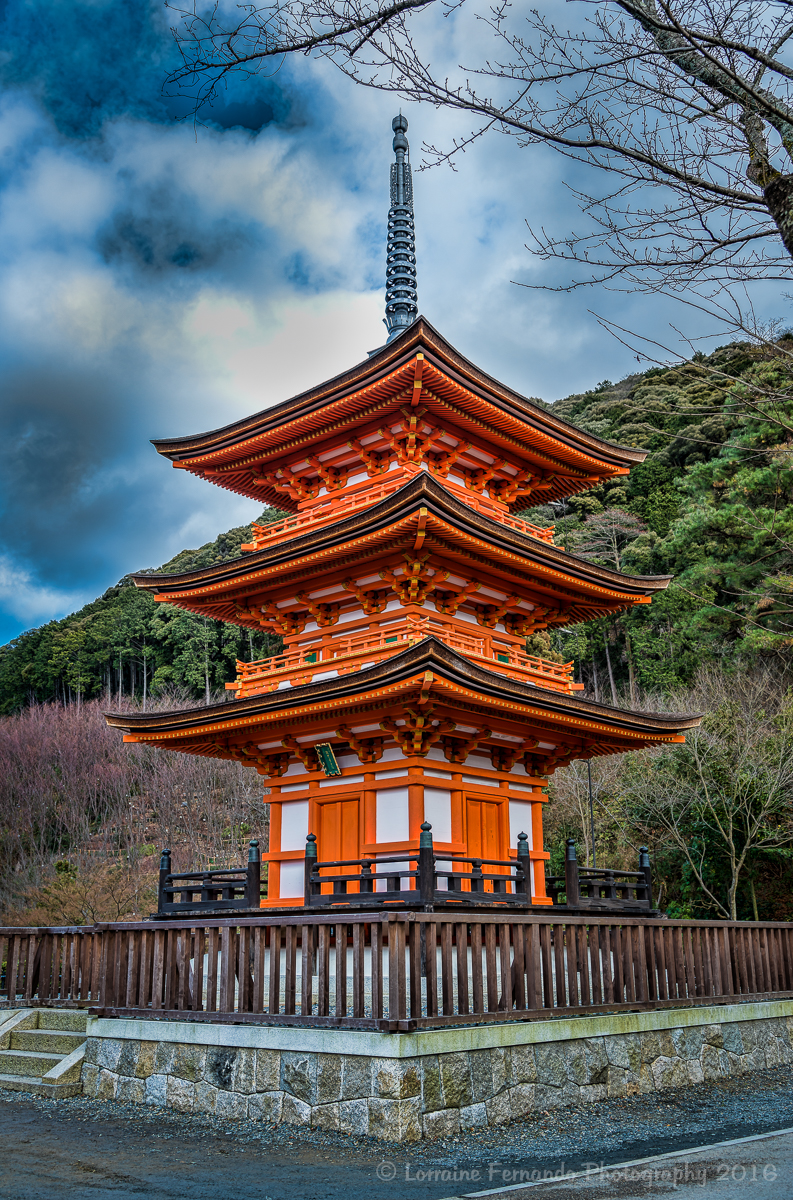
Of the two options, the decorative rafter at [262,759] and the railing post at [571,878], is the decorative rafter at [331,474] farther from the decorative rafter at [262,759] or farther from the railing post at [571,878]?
the railing post at [571,878]

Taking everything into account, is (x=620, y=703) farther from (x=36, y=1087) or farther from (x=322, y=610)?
(x=36, y=1087)

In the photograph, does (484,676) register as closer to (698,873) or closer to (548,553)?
(548,553)

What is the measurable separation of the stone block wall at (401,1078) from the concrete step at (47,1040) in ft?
3.64

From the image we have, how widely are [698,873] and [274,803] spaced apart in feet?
42.6

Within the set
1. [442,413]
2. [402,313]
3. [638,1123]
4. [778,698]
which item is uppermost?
[402,313]

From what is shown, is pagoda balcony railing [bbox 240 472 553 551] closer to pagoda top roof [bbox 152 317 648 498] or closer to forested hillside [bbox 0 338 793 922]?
pagoda top roof [bbox 152 317 648 498]

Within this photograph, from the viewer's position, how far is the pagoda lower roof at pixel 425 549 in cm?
1293

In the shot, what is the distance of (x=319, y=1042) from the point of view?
8367 millimetres

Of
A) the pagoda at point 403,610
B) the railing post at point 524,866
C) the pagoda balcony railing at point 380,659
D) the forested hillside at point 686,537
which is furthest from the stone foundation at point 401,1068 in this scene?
the forested hillside at point 686,537

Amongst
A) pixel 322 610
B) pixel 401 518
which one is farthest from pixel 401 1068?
pixel 322 610

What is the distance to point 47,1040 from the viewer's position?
11.7m

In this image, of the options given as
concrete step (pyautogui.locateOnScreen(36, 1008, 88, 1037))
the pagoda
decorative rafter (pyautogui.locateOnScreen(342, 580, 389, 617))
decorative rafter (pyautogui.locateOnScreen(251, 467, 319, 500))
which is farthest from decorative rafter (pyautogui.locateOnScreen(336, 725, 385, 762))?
concrete step (pyautogui.locateOnScreen(36, 1008, 88, 1037))

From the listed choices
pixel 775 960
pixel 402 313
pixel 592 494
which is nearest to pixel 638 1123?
pixel 775 960

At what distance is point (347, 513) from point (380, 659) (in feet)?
9.88
